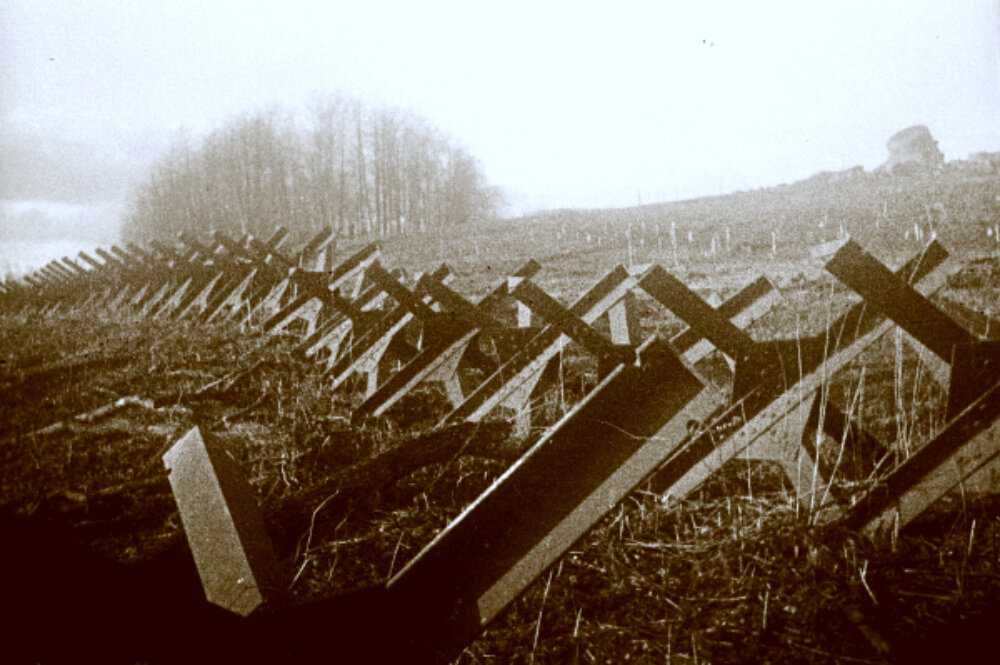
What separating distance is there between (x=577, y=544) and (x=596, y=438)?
13.0 inches

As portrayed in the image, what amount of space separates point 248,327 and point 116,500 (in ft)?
22.1

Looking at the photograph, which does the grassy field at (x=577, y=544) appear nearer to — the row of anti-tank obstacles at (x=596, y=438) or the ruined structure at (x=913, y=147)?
the row of anti-tank obstacles at (x=596, y=438)

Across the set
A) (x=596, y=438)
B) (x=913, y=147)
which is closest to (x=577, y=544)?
(x=596, y=438)

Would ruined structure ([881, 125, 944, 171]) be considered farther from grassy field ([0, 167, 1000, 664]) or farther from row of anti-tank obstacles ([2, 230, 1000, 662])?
row of anti-tank obstacles ([2, 230, 1000, 662])

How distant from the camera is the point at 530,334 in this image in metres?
5.19

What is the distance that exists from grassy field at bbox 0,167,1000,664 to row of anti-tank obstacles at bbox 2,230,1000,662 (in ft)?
0.55

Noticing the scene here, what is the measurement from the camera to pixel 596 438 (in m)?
1.44

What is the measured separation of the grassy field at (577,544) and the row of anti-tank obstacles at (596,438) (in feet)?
0.55

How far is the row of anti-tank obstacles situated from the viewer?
136 cm

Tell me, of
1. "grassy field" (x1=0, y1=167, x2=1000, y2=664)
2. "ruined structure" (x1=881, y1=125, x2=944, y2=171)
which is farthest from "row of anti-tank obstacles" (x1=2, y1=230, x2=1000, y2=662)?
"ruined structure" (x1=881, y1=125, x2=944, y2=171)

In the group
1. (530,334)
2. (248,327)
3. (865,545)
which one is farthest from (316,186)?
(865,545)

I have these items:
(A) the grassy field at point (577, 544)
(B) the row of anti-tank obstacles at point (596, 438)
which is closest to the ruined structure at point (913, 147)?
(A) the grassy field at point (577, 544)

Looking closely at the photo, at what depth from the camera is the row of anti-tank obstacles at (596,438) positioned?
1.36m

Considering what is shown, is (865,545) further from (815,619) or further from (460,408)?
(460,408)
